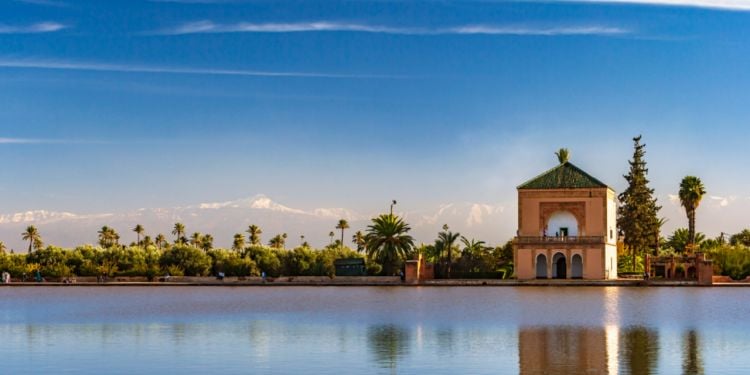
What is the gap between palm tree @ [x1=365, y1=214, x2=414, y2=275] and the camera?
72.0 meters

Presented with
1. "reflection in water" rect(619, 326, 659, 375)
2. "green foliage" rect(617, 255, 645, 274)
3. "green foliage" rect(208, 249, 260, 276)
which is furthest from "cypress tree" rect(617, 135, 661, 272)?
"reflection in water" rect(619, 326, 659, 375)

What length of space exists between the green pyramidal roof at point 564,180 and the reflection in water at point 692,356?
1679 inches

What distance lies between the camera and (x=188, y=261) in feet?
249

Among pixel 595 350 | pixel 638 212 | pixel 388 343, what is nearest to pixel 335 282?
pixel 638 212

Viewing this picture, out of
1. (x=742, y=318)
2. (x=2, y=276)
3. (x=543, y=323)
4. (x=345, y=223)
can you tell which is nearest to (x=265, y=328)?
(x=543, y=323)

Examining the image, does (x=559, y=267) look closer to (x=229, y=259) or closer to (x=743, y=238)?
(x=229, y=259)

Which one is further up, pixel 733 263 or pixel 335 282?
pixel 733 263

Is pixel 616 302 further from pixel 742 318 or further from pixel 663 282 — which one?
pixel 663 282

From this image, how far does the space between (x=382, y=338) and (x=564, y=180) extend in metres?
45.2

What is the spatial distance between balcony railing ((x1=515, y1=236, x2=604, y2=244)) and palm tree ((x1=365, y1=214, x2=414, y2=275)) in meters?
8.84

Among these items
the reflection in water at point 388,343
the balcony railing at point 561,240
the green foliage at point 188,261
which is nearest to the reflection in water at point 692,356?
the reflection in water at point 388,343

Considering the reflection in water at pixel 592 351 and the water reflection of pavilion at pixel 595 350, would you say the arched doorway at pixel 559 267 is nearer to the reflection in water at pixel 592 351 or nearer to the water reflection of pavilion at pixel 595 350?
the water reflection of pavilion at pixel 595 350

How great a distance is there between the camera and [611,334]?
2523 centimetres

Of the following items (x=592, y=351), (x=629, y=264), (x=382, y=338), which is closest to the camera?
(x=592, y=351)
